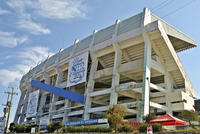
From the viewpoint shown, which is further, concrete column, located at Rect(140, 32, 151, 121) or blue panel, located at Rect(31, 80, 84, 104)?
blue panel, located at Rect(31, 80, 84, 104)

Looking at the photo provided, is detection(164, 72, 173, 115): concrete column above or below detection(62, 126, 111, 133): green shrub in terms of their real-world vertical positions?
above

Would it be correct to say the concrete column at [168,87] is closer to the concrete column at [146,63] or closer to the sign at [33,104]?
the concrete column at [146,63]

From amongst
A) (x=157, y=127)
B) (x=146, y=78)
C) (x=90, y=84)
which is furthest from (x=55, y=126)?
(x=90, y=84)

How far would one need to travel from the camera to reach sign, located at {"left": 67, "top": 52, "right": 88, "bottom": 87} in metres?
52.4

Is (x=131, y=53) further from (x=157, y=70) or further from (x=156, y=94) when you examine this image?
(x=156, y=94)

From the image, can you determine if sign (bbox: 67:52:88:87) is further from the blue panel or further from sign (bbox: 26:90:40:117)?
sign (bbox: 26:90:40:117)

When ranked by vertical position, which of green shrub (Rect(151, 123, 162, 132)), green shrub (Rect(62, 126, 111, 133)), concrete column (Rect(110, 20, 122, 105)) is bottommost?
green shrub (Rect(62, 126, 111, 133))

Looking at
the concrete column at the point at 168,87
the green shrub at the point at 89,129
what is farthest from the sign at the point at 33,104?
the concrete column at the point at 168,87

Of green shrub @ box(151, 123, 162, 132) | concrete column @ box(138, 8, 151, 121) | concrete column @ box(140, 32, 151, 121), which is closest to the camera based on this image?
green shrub @ box(151, 123, 162, 132)

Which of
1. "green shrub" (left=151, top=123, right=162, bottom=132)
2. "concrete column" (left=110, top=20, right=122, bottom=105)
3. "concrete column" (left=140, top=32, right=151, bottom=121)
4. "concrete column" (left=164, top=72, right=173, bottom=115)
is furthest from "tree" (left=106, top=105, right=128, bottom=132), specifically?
"concrete column" (left=164, top=72, right=173, bottom=115)

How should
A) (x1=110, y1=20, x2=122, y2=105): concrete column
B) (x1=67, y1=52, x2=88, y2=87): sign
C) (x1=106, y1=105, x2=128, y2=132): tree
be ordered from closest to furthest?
(x1=106, y1=105, x2=128, y2=132): tree
(x1=110, y1=20, x2=122, y2=105): concrete column
(x1=67, y1=52, x2=88, y2=87): sign

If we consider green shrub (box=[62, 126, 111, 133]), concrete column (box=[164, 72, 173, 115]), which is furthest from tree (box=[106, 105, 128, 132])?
concrete column (box=[164, 72, 173, 115])

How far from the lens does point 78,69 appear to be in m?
54.3

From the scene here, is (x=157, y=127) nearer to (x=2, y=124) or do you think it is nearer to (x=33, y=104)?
(x=2, y=124)
